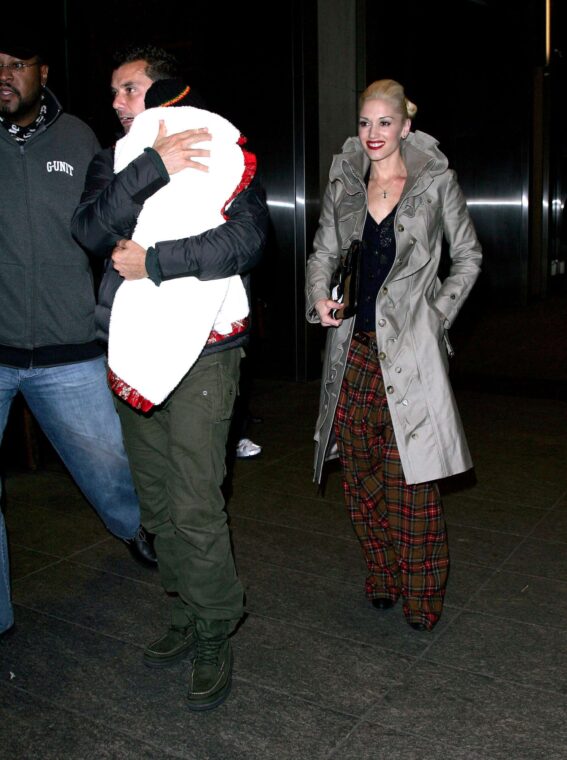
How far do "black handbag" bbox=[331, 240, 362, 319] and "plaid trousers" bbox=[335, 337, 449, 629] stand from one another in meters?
0.19

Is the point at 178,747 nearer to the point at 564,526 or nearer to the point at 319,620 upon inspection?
the point at 319,620

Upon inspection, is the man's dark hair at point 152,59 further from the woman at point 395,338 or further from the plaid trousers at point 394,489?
the plaid trousers at point 394,489

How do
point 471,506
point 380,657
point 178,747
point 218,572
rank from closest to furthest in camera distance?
point 178,747, point 218,572, point 380,657, point 471,506

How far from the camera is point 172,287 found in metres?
2.74

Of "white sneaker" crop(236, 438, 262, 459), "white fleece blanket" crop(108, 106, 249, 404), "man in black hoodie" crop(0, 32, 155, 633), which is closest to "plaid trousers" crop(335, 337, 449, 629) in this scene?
"white fleece blanket" crop(108, 106, 249, 404)

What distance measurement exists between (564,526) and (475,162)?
1129cm

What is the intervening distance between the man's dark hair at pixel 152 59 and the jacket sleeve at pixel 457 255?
3.68ft

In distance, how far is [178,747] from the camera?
8.76ft

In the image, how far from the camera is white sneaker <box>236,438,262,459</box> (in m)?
5.95

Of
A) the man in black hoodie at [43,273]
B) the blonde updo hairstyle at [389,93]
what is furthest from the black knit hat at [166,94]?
the blonde updo hairstyle at [389,93]

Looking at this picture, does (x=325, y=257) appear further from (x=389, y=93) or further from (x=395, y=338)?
(x=389, y=93)

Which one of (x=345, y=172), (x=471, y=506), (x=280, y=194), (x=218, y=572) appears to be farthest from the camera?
(x=280, y=194)

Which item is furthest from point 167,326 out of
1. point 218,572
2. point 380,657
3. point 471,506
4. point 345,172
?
point 471,506

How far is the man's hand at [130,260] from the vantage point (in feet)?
8.89
